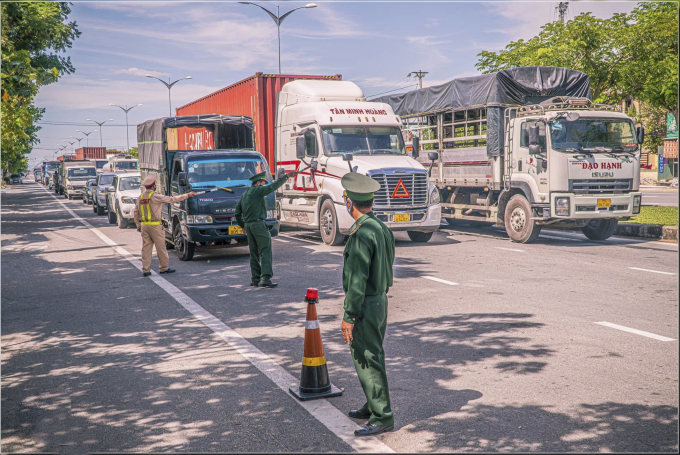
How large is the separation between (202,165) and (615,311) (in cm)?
845

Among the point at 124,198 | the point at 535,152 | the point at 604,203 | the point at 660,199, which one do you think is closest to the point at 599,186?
the point at 604,203

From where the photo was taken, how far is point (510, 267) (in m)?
11.2

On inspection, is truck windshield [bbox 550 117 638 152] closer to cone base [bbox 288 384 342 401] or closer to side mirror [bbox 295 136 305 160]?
side mirror [bbox 295 136 305 160]

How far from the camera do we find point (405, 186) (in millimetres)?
13969

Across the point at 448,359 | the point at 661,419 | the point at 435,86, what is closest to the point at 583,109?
the point at 435,86

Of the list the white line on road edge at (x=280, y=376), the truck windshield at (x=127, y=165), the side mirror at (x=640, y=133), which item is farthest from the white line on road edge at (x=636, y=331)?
the truck windshield at (x=127, y=165)

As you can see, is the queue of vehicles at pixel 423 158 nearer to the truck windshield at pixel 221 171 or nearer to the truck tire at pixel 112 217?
the truck windshield at pixel 221 171

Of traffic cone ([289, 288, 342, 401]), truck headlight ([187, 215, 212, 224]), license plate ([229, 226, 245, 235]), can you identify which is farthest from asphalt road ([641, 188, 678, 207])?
traffic cone ([289, 288, 342, 401])

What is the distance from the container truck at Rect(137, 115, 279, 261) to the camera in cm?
1236

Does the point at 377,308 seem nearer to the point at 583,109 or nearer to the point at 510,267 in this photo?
the point at 510,267

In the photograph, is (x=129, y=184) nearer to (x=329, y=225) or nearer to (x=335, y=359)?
(x=329, y=225)

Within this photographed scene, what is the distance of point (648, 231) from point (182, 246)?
10815mm

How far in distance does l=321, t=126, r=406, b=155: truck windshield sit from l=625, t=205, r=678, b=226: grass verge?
663cm

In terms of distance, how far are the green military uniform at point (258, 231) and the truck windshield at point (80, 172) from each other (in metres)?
34.9
